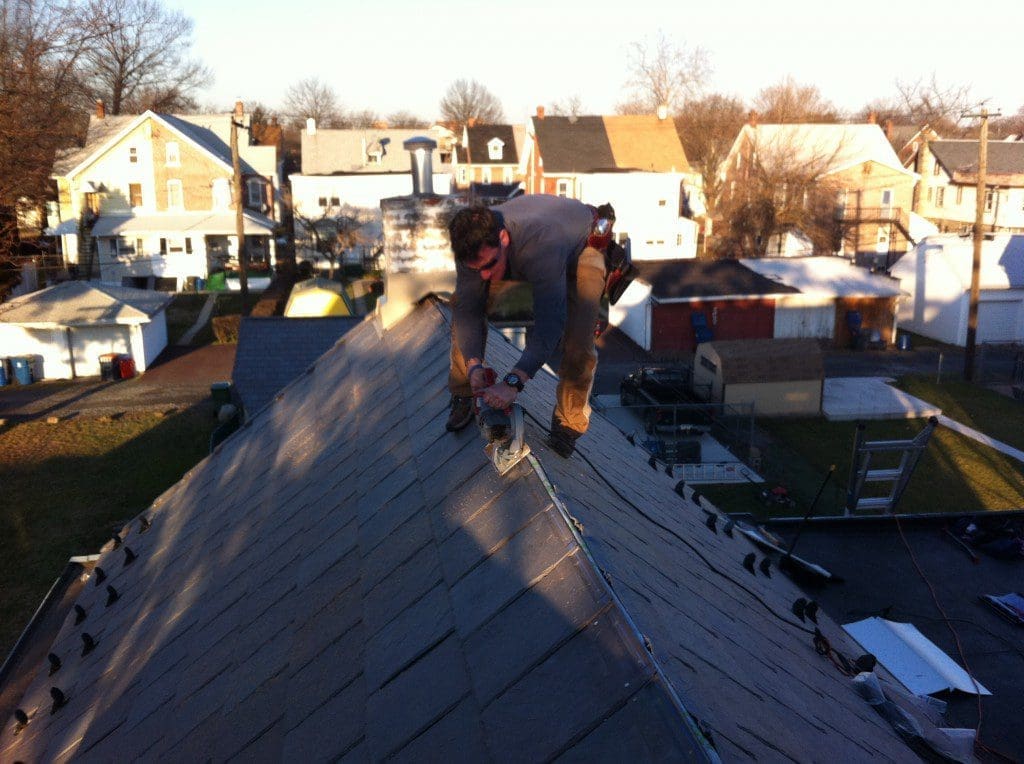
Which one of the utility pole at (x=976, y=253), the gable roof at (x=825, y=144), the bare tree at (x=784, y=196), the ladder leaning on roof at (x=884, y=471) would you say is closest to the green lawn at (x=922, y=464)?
the utility pole at (x=976, y=253)

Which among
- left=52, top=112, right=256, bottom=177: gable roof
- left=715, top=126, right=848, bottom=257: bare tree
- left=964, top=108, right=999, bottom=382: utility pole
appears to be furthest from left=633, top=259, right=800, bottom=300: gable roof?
left=52, top=112, right=256, bottom=177: gable roof

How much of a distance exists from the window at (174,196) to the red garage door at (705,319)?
2677 cm

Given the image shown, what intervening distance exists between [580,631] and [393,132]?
2173 inches

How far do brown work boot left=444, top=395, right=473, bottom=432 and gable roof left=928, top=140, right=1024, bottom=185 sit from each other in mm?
53278

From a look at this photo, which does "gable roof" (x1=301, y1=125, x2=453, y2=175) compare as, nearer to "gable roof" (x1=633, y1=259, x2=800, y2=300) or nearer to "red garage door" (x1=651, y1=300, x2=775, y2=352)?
"gable roof" (x1=633, y1=259, x2=800, y2=300)

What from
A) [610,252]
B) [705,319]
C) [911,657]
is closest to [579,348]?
[610,252]

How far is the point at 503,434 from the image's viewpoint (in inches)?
174

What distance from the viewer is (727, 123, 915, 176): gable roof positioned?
48.4m

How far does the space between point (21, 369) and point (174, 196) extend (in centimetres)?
1923

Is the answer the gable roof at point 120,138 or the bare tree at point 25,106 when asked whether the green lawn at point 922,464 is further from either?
the gable roof at point 120,138

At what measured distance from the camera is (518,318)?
33.8m

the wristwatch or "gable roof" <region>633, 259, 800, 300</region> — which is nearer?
the wristwatch

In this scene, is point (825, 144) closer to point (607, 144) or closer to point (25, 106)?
point (607, 144)

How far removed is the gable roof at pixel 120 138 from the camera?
43.8 m
